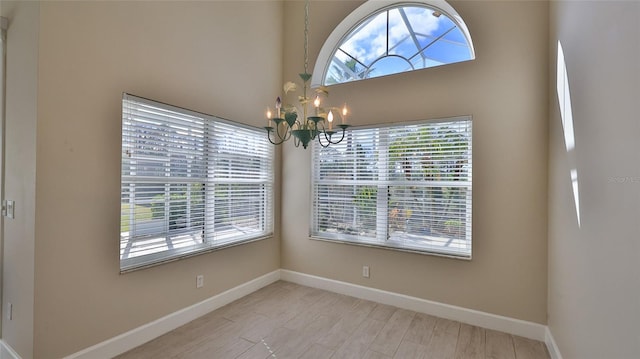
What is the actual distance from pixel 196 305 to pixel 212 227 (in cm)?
78

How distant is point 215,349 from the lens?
7.89 ft

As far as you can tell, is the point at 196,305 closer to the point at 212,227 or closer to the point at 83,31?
the point at 212,227

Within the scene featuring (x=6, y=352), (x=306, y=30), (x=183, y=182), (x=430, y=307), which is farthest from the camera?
(x=306, y=30)

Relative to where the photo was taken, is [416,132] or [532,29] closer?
[532,29]

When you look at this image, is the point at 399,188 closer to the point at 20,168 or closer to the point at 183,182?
the point at 183,182

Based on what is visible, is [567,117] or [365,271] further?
[365,271]

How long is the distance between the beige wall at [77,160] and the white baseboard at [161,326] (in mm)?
53

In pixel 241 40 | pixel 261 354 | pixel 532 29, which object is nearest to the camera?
pixel 261 354

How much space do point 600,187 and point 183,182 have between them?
9.87ft

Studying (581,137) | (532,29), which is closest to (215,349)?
(581,137)

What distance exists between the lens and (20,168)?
203 centimetres

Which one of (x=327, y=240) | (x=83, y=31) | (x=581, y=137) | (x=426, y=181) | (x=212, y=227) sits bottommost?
(x=327, y=240)

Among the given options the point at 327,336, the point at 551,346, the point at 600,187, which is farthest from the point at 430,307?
the point at 600,187

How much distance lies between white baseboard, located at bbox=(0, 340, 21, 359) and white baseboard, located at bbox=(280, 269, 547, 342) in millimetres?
2568
